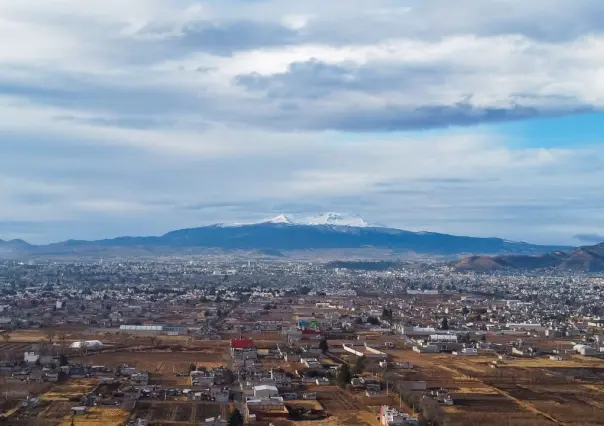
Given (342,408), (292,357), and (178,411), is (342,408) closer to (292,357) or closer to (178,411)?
(178,411)

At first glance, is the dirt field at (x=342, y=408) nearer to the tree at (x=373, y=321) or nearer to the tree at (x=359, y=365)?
the tree at (x=359, y=365)

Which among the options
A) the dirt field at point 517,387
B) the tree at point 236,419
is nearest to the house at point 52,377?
the tree at point 236,419

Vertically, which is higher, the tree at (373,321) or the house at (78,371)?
the tree at (373,321)

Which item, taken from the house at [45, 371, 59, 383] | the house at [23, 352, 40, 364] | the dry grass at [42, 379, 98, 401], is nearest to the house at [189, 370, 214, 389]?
the dry grass at [42, 379, 98, 401]

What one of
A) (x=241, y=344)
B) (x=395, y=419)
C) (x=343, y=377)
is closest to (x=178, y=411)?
(x=395, y=419)

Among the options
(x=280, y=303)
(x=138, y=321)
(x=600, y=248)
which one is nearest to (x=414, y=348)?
(x=138, y=321)

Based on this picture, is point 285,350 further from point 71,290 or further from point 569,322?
point 71,290

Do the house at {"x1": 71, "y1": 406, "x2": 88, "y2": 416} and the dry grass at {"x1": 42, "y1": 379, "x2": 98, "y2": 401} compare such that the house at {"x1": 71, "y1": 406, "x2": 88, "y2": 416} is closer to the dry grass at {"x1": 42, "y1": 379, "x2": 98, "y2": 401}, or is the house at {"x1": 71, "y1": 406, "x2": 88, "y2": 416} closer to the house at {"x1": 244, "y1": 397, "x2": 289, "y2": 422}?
the dry grass at {"x1": 42, "y1": 379, "x2": 98, "y2": 401}
